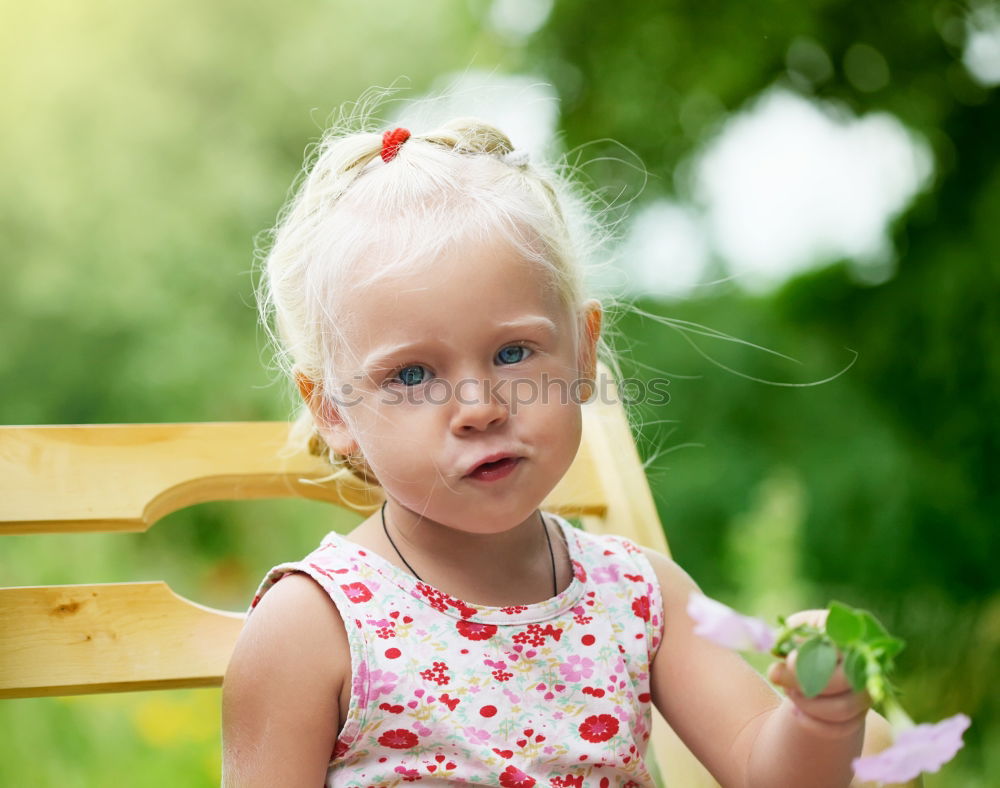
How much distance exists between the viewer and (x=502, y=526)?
0.84m

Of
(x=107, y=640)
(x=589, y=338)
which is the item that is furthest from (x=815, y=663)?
(x=107, y=640)

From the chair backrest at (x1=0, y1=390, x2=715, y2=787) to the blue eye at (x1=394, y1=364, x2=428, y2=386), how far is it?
0.32 metres

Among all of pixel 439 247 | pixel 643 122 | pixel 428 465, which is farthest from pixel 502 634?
pixel 643 122

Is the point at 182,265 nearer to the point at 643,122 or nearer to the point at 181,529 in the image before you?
the point at 181,529

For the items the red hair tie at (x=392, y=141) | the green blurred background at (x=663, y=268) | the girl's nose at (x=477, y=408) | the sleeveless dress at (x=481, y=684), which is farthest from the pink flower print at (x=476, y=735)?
the green blurred background at (x=663, y=268)

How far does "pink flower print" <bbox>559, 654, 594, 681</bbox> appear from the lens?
0.89 meters

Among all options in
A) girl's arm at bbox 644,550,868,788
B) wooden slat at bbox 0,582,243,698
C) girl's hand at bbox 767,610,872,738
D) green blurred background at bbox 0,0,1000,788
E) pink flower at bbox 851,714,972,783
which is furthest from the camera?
green blurred background at bbox 0,0,1000,788

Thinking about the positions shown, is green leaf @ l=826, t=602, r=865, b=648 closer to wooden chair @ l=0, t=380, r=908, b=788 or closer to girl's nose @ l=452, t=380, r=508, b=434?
girl's nose @ l=452, t=380, r=508, b=434

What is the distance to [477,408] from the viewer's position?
2.62ft

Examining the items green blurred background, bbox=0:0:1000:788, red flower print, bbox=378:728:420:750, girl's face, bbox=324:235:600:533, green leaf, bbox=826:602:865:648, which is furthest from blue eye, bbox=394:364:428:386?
green blurred background, bbox=0:0:1000:788

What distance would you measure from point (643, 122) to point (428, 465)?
1564 millimetres

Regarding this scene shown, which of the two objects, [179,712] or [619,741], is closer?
[619,741]

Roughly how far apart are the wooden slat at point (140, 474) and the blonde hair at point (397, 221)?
0.42ft

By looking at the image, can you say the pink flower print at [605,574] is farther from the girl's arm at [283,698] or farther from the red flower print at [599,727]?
the girl's arm at [283,698]
